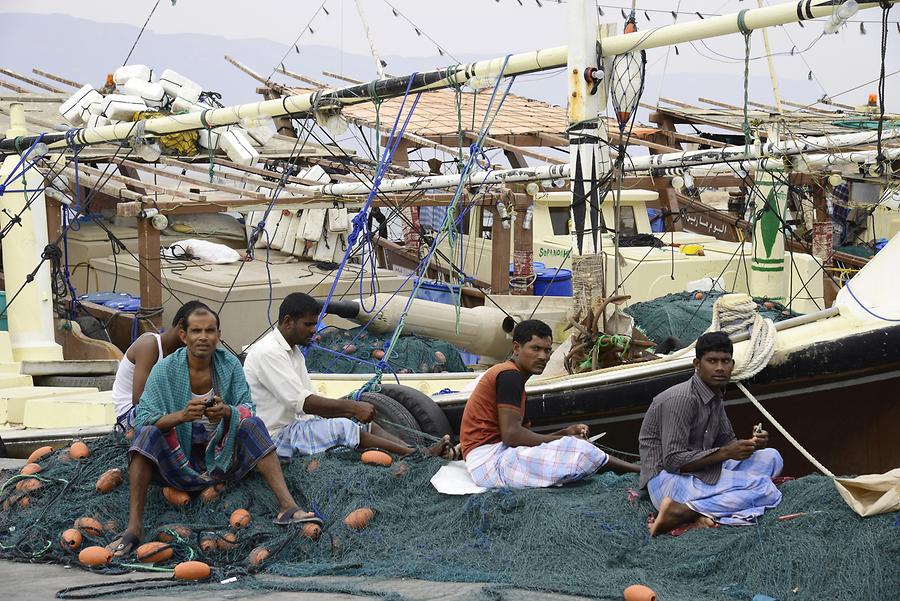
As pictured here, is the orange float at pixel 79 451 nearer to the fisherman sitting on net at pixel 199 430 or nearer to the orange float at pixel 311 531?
the fisherman sitting on net at pixel 199 430

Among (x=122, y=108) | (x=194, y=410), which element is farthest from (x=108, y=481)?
(x=122, y=108)

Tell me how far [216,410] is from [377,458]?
4.01 feet

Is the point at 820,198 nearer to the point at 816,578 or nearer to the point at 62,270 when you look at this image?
the point at 62,270

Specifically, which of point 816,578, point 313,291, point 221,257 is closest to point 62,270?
point 221,257

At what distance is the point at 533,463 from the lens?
246 inches

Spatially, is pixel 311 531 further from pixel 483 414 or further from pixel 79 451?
pixel 79 451

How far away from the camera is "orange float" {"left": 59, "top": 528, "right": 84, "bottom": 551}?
577 cm

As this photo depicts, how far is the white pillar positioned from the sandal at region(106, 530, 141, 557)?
5.94m

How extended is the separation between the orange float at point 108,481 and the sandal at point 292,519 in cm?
97

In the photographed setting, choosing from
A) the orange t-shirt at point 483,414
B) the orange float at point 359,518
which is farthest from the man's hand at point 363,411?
the orange float at point 359,518

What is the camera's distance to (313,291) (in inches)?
538

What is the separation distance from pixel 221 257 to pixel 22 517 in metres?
8.50

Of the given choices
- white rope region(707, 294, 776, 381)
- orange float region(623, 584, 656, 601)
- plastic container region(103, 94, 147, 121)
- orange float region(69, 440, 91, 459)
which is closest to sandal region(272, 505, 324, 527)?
orange float region(69, 440, 91, 459)

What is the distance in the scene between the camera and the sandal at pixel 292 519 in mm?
5902
